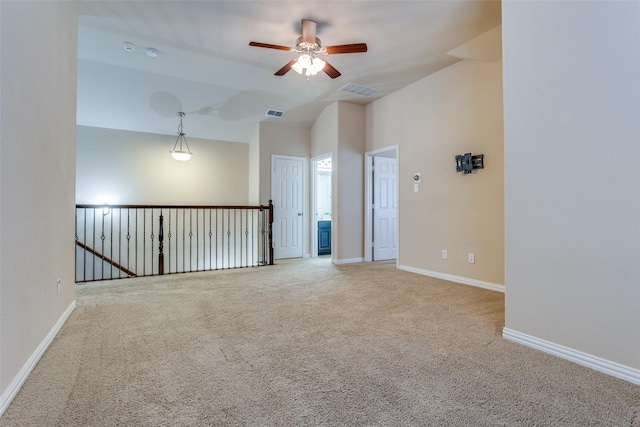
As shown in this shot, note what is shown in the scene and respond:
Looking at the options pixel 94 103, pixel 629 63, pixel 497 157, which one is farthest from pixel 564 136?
pixel 94 103

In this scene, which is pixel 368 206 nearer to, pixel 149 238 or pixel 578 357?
pixel 578 357

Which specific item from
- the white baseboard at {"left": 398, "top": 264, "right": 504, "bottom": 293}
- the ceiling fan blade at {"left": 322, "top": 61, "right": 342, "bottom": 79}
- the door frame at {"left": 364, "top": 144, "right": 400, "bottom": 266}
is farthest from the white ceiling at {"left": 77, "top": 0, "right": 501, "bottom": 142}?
the white baseboard at {"left": 398, "top": 264, "right": 504, "bottom": 293}

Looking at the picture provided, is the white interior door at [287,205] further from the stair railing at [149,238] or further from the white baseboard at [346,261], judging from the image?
the white baseboard at [346,261]

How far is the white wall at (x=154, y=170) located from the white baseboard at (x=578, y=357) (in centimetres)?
570

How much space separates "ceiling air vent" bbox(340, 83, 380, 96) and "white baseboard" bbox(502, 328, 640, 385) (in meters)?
3.94

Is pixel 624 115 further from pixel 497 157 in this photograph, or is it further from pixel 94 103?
pixel 94 103

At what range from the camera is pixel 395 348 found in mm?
2113

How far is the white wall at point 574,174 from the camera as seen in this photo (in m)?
1.74

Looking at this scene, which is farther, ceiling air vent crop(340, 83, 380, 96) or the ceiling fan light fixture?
ceiling air vent crop(340, 83, 380, 96)

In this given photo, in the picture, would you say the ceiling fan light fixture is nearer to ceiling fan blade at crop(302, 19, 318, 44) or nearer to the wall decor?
ceiling fan blade at crop(302, 19, 318, 44)

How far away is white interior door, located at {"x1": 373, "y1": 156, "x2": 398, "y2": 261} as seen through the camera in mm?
5754

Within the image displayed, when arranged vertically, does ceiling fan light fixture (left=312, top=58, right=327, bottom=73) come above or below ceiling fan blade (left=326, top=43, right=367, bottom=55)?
below

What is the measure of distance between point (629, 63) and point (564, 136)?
0.47 meters

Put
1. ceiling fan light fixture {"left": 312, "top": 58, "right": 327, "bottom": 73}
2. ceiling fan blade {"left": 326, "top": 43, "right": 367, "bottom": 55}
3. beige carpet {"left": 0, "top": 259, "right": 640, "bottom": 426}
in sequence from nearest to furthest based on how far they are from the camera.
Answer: beige carpet {"left": 0, "top": 259, "right": 640, "bottom": 426} < ceiling fan blade {"left": 326, "top": 43, "right": 367, "bottom": 55} < ceiling fan light fixture {"left": 312, "top": 58, "right": 327, "bottom": 73}
